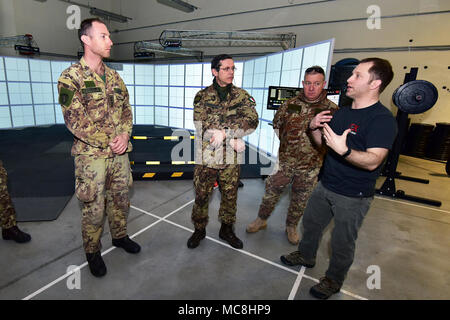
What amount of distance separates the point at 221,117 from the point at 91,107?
3.90ft

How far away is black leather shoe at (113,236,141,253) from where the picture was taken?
2572 millimetres

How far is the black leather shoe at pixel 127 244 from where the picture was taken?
8.44 ft

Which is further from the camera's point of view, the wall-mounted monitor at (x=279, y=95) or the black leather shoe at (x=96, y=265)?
the wall-mounted monitor at (x=279, y=95)

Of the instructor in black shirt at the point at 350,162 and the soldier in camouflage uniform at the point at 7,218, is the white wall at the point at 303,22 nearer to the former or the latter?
the instructor in black shirt at the point at 350,162

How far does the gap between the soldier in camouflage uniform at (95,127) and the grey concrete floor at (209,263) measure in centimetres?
35

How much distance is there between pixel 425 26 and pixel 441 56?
940 mm

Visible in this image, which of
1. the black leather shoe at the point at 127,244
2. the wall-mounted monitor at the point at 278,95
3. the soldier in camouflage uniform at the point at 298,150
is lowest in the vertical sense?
the black leather shoe at the point at 127,244

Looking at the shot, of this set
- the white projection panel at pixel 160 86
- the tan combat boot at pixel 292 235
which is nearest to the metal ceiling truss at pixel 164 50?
the white projection panel at pixel 160 86

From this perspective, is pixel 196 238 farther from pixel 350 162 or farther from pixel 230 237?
pixel 350 162

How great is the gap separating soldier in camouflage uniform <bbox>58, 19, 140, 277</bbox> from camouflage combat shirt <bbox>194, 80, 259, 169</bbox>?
75cm

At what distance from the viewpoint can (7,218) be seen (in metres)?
2.57

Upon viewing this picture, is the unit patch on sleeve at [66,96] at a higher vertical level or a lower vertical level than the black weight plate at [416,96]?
lower

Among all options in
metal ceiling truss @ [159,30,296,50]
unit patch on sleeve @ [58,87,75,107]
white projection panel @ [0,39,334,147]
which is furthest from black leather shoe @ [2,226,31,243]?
metal ceiling truss @ [159,30,296,50]

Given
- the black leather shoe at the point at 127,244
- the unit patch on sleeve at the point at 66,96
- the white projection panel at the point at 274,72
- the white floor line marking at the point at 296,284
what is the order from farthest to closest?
the white projection panel at the point at 274,72 → the black leather shoe at the point at 127,244 → the white floor line marking at the point at 296,284 → the unit patch on sleeve at the point at 66,96
